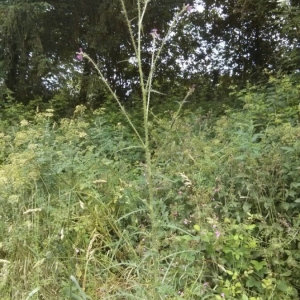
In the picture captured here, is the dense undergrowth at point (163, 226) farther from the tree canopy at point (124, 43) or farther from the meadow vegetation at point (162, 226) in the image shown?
the tree canopy at point (124, 43)

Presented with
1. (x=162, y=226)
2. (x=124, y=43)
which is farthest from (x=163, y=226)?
(x=124, y=43)

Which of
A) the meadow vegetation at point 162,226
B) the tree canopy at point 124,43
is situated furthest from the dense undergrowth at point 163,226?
the tree canopy at point 124,43

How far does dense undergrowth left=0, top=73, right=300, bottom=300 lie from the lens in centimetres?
219

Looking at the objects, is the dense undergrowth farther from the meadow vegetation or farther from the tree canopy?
the tree canopy

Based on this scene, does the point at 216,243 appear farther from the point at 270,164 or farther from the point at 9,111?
the point at 9,111

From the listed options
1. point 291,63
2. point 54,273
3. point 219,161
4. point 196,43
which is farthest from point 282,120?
point 196,43

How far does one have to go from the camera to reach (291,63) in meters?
5.70

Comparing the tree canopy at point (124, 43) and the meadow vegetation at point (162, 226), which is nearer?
the meadow vegetation at point (162, 226)

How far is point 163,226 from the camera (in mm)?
1865

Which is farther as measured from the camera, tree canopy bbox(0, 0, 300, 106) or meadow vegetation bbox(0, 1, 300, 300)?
tree canopy bbox(0, 0, 300, 106)

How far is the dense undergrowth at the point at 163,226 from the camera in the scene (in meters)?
2.19

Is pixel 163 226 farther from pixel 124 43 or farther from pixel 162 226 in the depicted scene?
pixel 124 43

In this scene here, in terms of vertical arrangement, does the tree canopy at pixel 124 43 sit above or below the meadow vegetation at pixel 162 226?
above

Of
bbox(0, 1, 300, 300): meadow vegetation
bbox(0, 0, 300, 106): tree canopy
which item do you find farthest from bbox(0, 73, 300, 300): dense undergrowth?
bbox(0, 0, 300, 106): tree canopy
